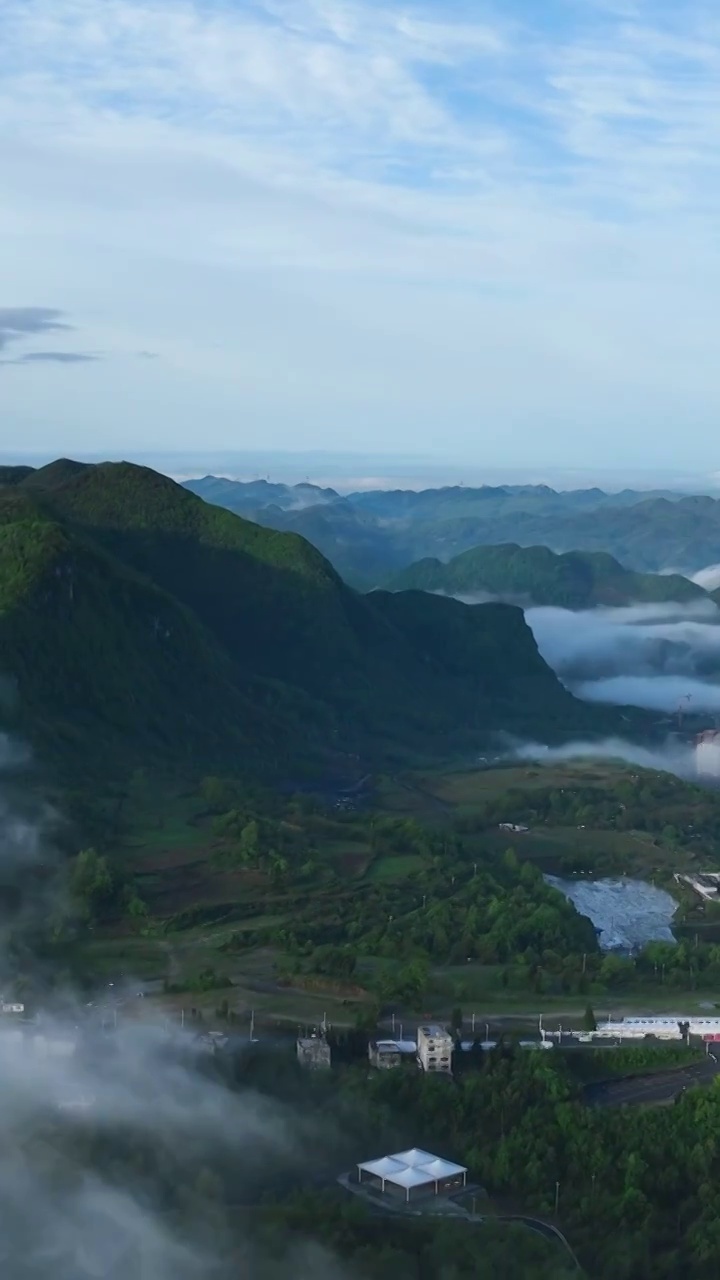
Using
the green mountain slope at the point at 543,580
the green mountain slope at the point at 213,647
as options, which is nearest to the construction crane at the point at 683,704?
the green mountain slope at the point at 213,647

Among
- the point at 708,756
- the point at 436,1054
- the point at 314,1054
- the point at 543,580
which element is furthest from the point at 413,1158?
the point at 543,580

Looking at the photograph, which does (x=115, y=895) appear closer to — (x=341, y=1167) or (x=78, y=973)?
(x=78, y=973)

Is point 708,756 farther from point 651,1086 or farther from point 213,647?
point 651,1086

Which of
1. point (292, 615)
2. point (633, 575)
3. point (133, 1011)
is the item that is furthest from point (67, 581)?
point (633, 575)

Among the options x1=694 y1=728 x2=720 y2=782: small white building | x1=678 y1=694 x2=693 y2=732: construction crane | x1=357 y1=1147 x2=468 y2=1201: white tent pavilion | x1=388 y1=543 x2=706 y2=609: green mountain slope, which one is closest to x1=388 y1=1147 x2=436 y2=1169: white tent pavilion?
x1=357 y1=1147 x2=468 y2=1201: white tent pavilion

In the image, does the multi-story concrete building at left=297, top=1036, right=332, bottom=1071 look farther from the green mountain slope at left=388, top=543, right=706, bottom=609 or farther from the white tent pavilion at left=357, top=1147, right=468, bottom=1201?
the green mountain slope at left=388, top=543, right=706, bottom=609
